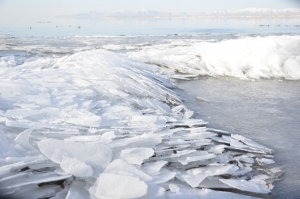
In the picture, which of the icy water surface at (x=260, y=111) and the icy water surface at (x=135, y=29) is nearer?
the icy water surface at (x=260, y=111)

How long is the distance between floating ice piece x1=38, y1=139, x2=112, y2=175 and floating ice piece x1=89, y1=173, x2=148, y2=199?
11 centimetres

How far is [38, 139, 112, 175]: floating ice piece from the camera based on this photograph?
1376 millimetres

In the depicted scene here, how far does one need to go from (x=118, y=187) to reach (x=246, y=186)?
671 millimetres

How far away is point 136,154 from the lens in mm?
1526

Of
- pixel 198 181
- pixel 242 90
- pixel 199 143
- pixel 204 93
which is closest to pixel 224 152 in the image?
pixel 199 143

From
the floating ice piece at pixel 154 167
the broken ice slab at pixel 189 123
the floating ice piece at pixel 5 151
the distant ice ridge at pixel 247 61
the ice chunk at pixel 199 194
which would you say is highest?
the distant ice ridge at pixel 247 61

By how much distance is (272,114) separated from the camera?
261cm

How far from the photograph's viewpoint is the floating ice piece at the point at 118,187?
1212 mm

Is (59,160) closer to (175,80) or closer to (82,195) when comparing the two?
(82,195)

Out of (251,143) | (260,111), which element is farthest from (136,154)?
(260,111)

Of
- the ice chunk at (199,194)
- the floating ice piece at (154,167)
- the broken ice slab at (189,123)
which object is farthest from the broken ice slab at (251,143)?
the floating ice piece at (154,167)

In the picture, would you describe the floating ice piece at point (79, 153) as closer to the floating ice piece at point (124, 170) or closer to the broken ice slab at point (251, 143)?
the floating ice piece at point (124, 170)

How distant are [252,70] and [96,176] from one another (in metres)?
3.77

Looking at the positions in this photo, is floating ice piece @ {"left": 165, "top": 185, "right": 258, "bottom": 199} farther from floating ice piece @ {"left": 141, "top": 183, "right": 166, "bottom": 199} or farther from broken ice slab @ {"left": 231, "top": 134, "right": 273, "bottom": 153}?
broken ice slab @ {"left": 231, "top": 134, "right": 273, "bottom": 153}
